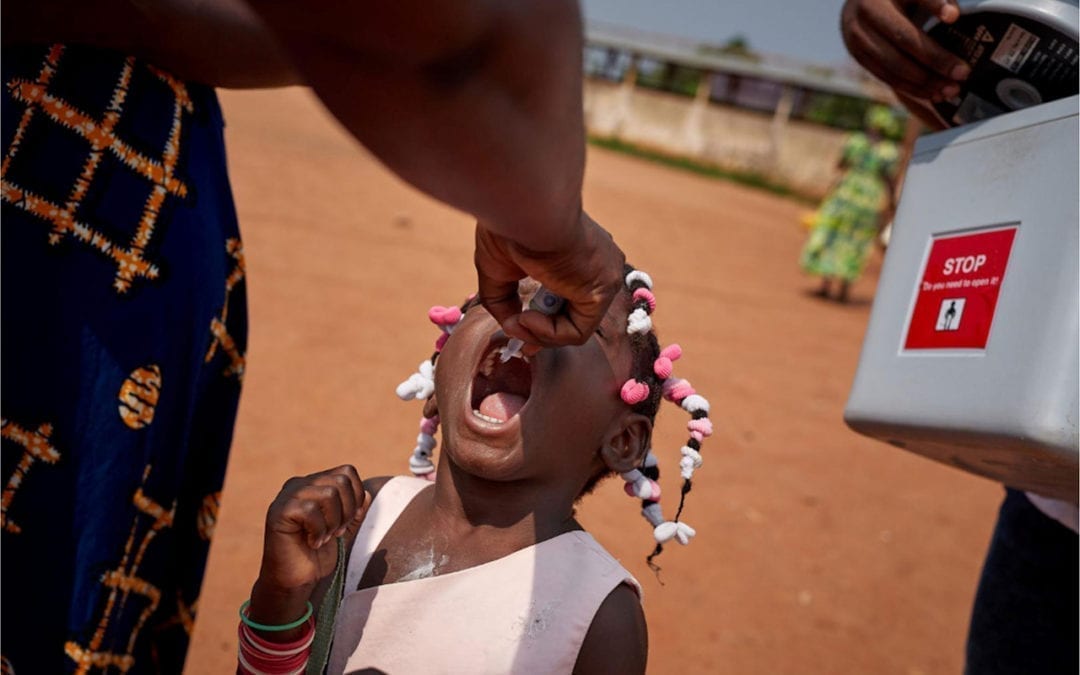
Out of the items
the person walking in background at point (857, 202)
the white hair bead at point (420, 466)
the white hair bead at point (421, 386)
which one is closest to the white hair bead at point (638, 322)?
the white hair bead at point (421, 386)

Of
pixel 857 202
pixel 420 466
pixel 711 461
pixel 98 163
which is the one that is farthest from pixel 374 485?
pixel 857 202

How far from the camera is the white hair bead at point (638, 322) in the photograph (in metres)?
1.64

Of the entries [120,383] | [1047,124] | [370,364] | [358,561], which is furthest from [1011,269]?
[370,364]

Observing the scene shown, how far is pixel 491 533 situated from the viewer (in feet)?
5.24

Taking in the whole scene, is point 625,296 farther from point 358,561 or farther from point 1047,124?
point 1047,124

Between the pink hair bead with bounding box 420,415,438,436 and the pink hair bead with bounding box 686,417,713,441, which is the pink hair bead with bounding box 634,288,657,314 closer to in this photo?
the pink hair bead with bounding box 686,417,713,441

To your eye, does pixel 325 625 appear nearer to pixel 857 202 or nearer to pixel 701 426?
pixel 701 426

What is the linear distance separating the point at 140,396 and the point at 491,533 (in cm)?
63

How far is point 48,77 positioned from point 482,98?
1.03m

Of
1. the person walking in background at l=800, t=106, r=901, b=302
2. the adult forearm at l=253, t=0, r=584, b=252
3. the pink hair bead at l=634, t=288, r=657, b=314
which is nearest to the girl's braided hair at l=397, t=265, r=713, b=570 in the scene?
the pink hair bead at l=634, t=288, r=657, b=314

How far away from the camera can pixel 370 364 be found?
561cm

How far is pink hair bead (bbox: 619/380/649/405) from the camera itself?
1606 mm

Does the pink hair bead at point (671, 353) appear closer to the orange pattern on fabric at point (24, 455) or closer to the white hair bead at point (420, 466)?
the white hair bead at point (420, 466)

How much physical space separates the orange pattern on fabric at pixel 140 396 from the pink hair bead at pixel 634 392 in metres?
0.78
